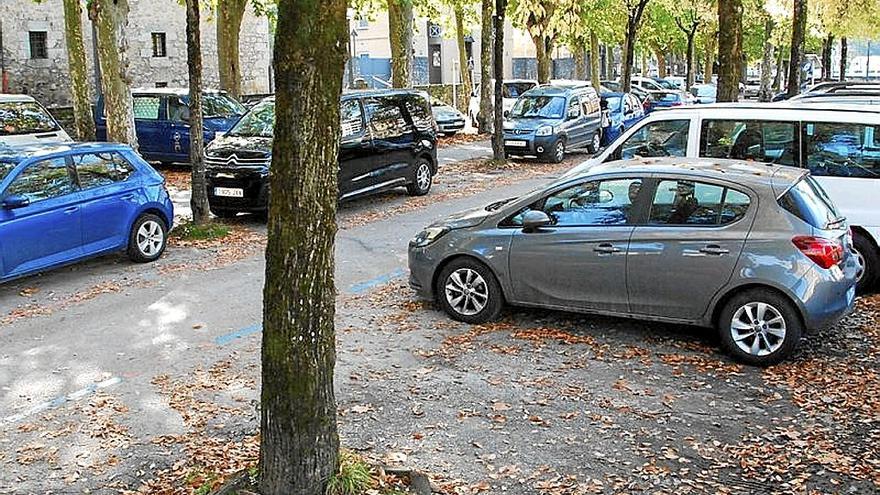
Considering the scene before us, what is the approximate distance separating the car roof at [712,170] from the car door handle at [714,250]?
1.97 ft

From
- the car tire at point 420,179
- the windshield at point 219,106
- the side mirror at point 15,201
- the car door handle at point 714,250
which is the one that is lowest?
the car tire at point 420,179

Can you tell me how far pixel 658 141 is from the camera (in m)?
11.5

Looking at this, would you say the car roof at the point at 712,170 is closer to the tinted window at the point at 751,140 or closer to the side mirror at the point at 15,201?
the tinted window at the point at 751,140

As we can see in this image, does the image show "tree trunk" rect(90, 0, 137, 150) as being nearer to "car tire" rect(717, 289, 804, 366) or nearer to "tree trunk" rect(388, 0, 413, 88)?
"tree trunk" rect(388, 0, 413, 88)

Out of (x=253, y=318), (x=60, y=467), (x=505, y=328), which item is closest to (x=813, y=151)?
(x=505, y=328)

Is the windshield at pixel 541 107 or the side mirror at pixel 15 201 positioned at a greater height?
the windshield at pixel 541 107

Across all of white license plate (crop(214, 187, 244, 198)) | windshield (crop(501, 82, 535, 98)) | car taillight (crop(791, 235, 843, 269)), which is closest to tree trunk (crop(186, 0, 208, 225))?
white license plate (crop(214, 187, 244, 198))

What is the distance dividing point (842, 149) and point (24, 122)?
15572 mm

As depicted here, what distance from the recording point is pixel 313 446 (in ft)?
16.2

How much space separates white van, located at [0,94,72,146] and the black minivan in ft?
17.2

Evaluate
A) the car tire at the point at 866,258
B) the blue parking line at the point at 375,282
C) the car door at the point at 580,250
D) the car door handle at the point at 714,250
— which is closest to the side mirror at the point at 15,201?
the blue parking line at the point at 375,282

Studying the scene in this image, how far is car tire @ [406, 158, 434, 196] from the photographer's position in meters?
17.5

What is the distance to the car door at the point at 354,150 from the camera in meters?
15.4

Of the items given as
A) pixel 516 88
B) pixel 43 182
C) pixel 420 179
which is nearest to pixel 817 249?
pixel 43 182
